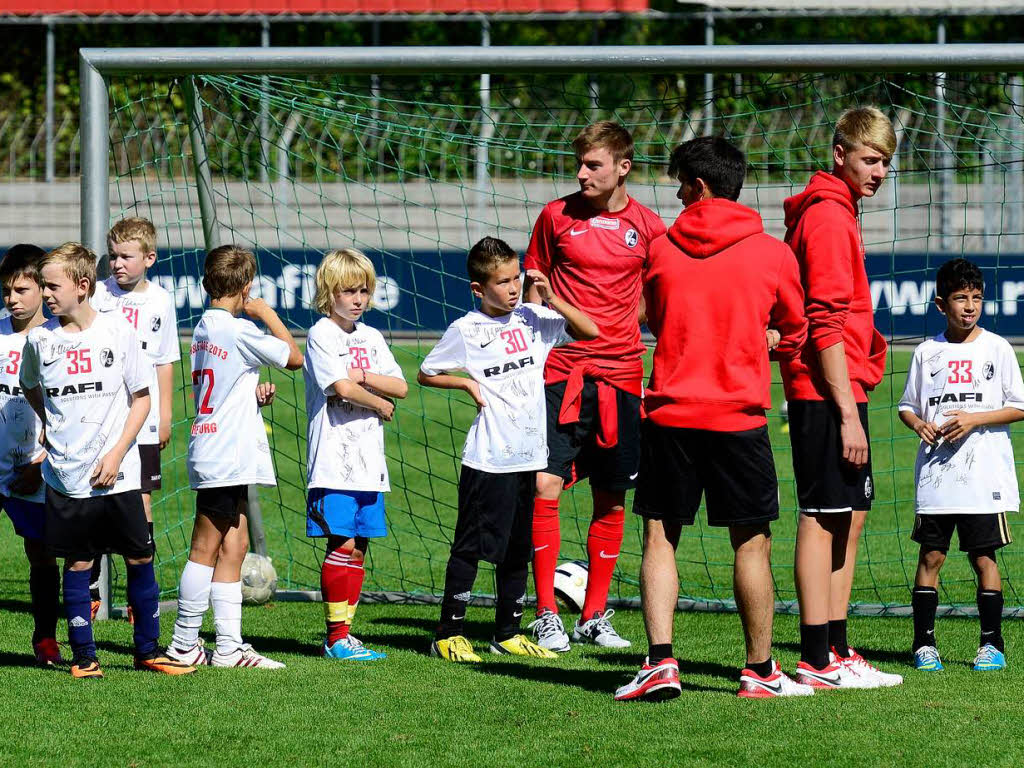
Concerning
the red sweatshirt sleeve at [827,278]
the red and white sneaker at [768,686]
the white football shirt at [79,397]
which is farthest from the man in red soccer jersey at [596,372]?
the white football shirt at [79,397]

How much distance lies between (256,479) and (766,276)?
80.6 inches

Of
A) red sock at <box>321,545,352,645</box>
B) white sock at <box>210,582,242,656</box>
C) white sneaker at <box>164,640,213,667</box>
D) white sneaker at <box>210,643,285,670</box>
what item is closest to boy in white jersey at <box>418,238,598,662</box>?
red sock at <box>321,545,352,645</box>

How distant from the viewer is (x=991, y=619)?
534 centimetres

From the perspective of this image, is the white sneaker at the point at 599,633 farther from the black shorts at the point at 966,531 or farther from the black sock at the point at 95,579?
the black sock at the point at 95,579

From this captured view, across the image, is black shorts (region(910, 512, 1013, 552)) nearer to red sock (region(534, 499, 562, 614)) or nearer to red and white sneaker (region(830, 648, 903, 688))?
red and white sneaker (region(830, 648, 903, 688))

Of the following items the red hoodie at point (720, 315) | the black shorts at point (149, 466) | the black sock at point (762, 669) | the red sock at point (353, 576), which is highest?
the red hoodie at point (720, 315)

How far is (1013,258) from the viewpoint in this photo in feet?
48.9

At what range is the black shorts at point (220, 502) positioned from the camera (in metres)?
5.22

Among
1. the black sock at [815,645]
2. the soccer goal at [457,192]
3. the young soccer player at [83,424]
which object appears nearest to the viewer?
the black sock at [815,645]

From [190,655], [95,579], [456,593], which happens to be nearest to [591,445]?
[456,593]

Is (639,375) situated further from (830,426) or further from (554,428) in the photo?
(830,426)

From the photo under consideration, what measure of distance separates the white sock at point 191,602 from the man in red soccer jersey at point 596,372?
4.51ft

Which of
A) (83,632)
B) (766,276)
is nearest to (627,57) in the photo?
(766,276)

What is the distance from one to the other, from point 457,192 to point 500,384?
1341 cm
